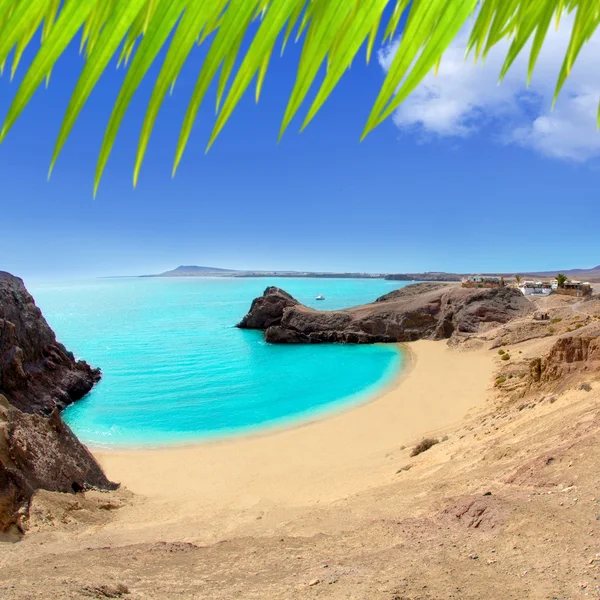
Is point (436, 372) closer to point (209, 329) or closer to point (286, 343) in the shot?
point (286, 343)

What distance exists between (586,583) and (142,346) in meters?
39.2

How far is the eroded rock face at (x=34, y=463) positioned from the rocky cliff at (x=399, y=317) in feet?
85.7

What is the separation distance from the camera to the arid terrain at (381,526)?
335 centimetres

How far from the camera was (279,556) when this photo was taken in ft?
13.8

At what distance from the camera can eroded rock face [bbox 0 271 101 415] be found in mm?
15281

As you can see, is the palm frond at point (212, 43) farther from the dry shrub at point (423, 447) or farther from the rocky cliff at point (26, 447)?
the dry shrub at point (423, 447)

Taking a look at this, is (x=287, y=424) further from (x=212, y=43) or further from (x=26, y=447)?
(x=212, y=43)

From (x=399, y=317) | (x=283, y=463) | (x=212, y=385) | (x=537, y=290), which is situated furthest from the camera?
(x=537, y=290)

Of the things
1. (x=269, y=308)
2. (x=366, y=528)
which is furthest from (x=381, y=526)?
(x=269, y=308)

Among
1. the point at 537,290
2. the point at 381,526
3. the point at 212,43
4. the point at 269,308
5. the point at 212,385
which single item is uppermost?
the point at 537,290

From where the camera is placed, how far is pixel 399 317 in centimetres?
3325

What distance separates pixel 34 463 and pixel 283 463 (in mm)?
7036

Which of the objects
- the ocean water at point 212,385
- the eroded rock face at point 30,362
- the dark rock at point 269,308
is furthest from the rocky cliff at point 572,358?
the dark rock at point 269,308

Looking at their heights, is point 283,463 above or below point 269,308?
below
